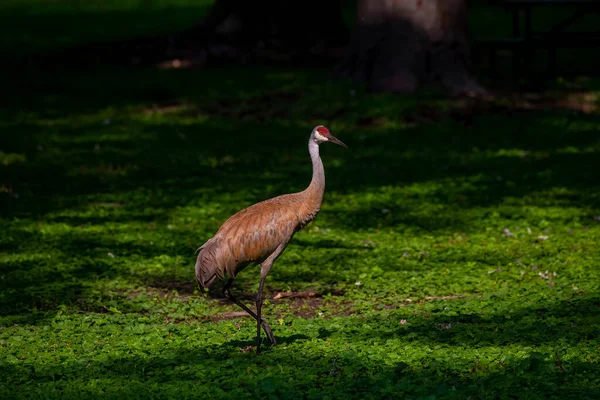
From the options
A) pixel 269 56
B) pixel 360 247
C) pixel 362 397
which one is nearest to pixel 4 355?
pixel 362 397

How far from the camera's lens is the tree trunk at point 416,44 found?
18250 millimetres

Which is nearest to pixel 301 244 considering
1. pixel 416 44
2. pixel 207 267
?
pixel 207 267

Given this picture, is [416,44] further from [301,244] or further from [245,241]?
[245,241]

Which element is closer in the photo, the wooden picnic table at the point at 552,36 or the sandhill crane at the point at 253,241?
the sandhill crane at the point at 253,241

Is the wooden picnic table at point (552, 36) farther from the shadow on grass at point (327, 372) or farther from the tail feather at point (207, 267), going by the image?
the tail feather at point (207, 267)

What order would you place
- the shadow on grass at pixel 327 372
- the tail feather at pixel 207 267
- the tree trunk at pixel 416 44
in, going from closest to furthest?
1. the shadow on grass at pixel 327 372
2. the tail feather at pixel 207 267
3. the tree trunk at pixel 416 44

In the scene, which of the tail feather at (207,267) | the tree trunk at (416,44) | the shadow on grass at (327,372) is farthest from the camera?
the tree trunk at (416,44)

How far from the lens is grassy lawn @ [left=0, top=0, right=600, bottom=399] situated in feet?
24.3

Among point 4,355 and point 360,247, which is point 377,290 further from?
point 4,355

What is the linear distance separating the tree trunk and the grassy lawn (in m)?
0.55

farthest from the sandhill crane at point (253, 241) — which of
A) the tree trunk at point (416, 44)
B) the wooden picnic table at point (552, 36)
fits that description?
the wooden picnic table at point (552, 36)

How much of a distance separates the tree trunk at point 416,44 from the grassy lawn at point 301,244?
55 cm

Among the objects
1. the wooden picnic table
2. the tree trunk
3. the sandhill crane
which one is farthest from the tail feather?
the wooden picnic table

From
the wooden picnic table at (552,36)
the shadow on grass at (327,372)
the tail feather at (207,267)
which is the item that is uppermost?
the wooden picnic table at (552,36)
